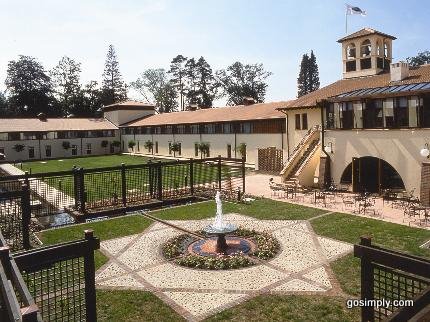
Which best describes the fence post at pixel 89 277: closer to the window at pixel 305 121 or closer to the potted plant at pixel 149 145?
the window at pixel 305 121

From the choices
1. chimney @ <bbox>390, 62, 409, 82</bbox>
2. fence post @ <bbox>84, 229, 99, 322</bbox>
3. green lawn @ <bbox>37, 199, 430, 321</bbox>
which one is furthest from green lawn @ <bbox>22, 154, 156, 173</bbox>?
fence post @ <bbox>84, 229, 99, 322</bbox>

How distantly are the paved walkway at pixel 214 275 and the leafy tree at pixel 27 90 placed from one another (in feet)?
254

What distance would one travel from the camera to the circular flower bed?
11836 millimetres

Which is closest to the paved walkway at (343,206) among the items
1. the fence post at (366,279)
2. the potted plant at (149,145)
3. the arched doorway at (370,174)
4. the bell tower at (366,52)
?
the arched doorway at (370,174)

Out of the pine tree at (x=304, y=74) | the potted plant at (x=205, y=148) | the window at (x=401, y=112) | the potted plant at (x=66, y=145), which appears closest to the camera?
the window at (x=401, y=112)

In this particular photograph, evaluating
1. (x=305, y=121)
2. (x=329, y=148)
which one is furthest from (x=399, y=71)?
(x=305, y=121)

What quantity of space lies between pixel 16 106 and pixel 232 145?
6160 centimetres

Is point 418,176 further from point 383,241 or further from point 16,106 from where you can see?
point 16,106

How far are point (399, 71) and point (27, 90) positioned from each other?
258 ft

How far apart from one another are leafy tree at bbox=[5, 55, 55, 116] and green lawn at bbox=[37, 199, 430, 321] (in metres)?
73.2

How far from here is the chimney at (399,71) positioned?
25.0m

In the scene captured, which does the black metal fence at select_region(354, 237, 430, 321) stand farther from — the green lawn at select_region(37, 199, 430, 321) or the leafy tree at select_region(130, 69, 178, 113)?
the leafy tree at select_region(130, 69, 178, 113)

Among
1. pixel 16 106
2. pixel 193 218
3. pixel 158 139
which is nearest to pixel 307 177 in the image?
pixel 193 218

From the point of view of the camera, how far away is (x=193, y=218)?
17891 millimetres
